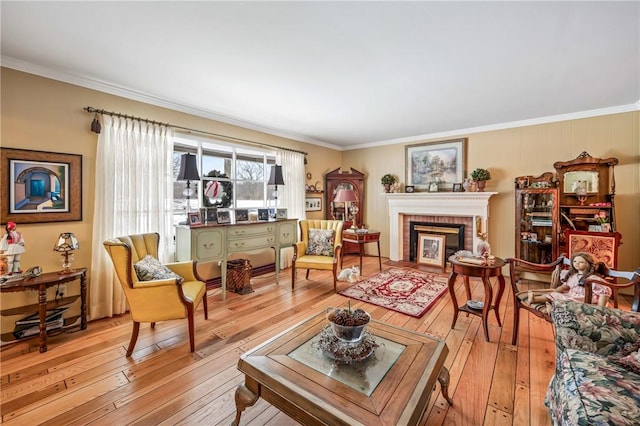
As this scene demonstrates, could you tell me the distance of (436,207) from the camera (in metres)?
4.98

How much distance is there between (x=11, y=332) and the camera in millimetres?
2443

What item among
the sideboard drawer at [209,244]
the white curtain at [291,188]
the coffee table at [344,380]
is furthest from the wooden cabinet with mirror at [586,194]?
the sideboard drawer at [209,244]

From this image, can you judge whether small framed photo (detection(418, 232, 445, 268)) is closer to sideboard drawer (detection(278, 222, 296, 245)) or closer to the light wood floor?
the light wood floor

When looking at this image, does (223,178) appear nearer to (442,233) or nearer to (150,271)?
(150,271)

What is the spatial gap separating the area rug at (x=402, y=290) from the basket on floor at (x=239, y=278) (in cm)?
135

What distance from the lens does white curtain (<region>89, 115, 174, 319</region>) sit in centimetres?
286

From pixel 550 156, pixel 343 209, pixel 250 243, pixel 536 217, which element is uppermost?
pixel 550 156

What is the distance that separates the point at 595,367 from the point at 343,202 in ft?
15.8

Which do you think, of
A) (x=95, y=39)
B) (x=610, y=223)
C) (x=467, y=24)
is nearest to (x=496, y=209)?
(x=610, y=223)

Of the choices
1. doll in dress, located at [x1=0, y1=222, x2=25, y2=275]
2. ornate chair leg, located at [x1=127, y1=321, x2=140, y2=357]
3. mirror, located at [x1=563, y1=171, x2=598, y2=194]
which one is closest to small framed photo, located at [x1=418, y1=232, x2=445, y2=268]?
mirror, located at [x1=563, y1=171, x2=598, y2=194]

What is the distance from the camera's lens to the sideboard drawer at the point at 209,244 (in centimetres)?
322

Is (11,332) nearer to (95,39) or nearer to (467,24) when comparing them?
(95,39)

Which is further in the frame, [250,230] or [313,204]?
[313,204]

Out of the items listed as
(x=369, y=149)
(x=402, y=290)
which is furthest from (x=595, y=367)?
(x=369, y=149)
